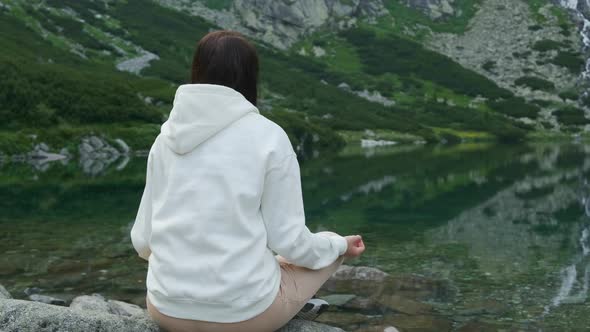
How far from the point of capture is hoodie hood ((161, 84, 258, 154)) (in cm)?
414

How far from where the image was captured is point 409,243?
17.4m

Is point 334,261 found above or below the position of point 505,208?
above

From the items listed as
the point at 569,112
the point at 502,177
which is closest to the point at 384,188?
the point at 502,177

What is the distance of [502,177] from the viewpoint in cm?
3809

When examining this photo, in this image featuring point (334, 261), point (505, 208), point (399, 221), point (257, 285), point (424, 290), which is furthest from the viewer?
point (505, 208)

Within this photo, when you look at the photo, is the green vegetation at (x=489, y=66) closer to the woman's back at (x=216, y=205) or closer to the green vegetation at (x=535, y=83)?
the green vegetation at (x=535, y=83)

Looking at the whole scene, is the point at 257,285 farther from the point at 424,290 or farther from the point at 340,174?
the point at 340,174

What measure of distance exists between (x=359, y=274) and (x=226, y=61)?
9.14m

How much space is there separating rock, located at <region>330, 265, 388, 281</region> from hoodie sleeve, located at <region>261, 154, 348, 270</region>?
27.4 feet

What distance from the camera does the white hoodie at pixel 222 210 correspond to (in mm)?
4043

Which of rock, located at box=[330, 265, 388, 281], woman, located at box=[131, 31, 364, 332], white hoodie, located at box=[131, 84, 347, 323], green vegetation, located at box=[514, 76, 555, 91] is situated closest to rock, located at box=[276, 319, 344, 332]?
woman, located at box=[131, 31, 364, 332]

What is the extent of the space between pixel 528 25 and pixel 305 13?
169ft

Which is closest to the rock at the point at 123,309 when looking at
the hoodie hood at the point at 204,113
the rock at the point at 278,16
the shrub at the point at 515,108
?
the hoodie hood at the point at 204,113

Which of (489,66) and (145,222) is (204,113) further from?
(489,66)
